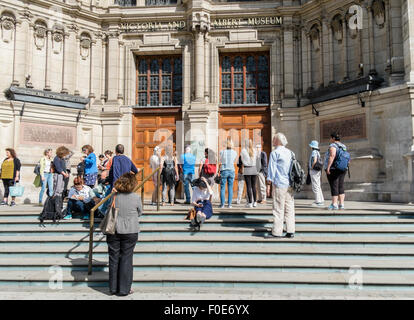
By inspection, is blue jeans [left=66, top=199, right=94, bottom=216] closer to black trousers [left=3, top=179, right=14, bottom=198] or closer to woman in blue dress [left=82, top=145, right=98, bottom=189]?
woman in blue dress [left=82, top=145, right=98, bottom=189]

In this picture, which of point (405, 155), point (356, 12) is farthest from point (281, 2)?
point (405, 155)

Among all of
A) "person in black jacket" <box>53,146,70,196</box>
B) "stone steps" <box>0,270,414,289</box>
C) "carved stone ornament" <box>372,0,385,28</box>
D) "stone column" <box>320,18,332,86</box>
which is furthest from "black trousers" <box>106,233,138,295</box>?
"carved stone ornament" <box>372,0,385,28</box>

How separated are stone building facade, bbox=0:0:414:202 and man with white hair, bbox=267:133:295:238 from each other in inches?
230

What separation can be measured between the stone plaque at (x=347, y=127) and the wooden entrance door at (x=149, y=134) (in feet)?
19.4

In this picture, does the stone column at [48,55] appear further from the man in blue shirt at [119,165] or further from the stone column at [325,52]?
the stone column at [325,52]

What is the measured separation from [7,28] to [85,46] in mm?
2973

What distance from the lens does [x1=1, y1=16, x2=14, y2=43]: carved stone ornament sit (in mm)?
13445

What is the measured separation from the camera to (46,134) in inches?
552

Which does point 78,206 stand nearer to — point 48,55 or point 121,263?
point 121,263

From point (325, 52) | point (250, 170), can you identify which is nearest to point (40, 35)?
point (250, 170)

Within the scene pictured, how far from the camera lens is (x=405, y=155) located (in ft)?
34.9

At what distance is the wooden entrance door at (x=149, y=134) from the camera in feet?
51.1

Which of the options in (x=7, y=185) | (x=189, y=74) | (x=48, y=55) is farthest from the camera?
(x=189, y=74)

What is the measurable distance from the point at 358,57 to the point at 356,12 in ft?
5.24
